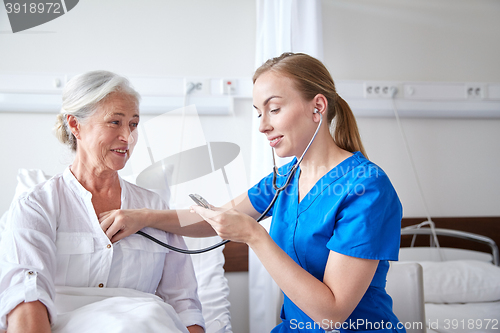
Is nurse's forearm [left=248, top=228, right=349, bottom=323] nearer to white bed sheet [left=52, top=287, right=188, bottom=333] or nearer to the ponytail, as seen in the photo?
white bed sheet [left=52, top=287, right=188, bottom=333]

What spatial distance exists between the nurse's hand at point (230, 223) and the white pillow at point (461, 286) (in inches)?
46.9

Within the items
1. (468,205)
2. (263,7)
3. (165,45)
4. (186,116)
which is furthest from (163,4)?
(468,205)

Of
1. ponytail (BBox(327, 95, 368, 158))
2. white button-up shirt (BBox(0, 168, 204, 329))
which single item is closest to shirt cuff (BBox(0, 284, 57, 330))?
white button-up shirt (BBox(0, 168, 204, 329))

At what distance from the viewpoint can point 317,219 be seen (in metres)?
0.98

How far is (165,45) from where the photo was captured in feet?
6.34

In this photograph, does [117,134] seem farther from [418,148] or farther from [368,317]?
[418,148]

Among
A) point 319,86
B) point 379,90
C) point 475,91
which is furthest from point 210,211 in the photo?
point 475,91

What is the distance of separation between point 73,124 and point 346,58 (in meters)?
1.65

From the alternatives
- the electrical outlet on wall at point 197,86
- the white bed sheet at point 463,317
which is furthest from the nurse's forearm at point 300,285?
the electrical outlet on wall at point 197,86

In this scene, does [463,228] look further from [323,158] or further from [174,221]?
[174,221]

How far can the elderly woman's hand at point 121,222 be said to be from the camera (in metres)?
0.93

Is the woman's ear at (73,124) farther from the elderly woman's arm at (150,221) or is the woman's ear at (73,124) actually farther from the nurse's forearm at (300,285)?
the nurse's forearm at (300,285)

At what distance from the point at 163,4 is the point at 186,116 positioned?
4.73 feet

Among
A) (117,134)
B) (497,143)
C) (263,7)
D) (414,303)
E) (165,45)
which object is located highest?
(263,7)
